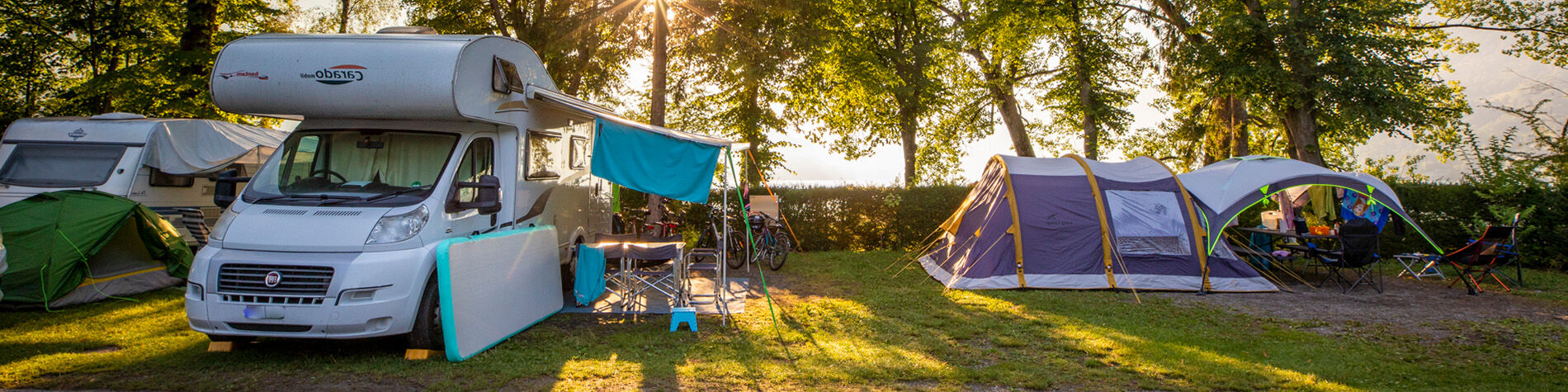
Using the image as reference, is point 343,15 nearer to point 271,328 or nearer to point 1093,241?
point 271,328

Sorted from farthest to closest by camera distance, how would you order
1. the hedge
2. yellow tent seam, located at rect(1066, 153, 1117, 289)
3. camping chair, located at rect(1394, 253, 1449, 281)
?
1. the hedge
2. camping chair, located at rect(1394, 253, 1449, 281)
3. yellow tent seam, located at rect(1066, 153, 1117, 289)

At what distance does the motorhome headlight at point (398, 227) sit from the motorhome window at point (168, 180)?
603 cm

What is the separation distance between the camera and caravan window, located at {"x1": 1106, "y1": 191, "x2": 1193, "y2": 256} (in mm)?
9023

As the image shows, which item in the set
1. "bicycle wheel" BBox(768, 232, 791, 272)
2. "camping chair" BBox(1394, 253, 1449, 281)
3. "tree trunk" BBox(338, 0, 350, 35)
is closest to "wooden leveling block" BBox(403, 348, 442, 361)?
"bicycle wheel" BBox(768, 232, 791, 272)

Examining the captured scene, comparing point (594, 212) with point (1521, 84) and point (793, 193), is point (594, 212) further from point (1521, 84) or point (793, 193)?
point (1521, 84)

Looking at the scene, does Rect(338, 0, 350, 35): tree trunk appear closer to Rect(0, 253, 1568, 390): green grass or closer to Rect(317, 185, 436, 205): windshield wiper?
Rect(0, 253, 1568, 390): green grass

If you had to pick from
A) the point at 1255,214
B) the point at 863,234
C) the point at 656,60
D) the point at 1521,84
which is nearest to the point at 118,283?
the point at 656,60

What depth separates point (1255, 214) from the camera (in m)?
13.4

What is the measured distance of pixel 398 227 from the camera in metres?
5.14

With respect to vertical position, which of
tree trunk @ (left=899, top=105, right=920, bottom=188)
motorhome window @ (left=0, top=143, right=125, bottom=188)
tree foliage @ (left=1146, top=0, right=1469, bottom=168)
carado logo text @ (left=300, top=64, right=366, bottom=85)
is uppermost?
tree foliage @ (left=1146, top=0, right=1469, bottom=168)

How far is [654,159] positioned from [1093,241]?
17.4ft

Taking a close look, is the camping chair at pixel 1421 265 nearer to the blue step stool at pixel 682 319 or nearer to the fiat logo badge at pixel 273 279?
the blue step stool at pixel 682 319

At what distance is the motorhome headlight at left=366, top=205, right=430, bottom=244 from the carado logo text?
3.38 feet

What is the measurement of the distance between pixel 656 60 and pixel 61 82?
13.6 meters
